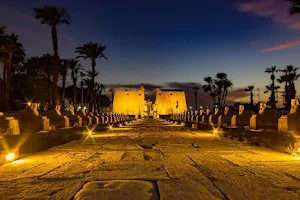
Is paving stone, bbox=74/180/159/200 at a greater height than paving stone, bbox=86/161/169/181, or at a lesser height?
greater

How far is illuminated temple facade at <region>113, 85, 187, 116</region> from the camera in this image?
143 meters

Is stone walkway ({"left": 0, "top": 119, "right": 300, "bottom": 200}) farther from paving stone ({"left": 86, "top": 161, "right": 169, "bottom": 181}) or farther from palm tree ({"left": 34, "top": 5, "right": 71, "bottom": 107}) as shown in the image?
palm tree ({"left": 34, "top": 5, "right": 71, "bottom": 107})

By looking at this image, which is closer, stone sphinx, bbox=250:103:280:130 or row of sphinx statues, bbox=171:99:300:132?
row of sphinx statues, bbox=171:99:300:132

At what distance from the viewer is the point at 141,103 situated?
144000 mm

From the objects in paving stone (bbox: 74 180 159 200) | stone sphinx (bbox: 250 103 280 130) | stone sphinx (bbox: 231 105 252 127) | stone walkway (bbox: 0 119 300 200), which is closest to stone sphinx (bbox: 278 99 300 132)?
stone sphinx (bbox: 250 103 280 130)

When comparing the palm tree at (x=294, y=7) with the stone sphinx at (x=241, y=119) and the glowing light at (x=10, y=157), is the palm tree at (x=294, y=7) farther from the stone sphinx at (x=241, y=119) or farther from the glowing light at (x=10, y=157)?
the glowing light at (x=10, y=157)

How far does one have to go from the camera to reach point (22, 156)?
11141mm

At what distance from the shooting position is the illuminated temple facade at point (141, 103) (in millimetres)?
143375

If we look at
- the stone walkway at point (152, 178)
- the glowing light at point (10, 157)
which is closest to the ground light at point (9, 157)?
the glowing light at point (10, 157)

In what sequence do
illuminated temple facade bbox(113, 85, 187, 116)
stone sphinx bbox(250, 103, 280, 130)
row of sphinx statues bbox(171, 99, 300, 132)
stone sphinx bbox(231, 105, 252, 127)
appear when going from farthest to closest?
1. illuminated temple facade bbox(113, 85, 187, 116)
2. stone sphinx bbox(231, 105, 252, 127)
3. stone sphinx bbox(250, 103, 280, 130)
4. row of sphinx statues bbox(171, 99, 300, 132)

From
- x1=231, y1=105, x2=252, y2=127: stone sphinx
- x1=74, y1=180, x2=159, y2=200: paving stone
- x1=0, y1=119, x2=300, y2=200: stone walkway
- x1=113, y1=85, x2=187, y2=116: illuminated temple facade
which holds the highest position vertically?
x1=113, y1=85, x2=187, y2=116: illuminated temple facade

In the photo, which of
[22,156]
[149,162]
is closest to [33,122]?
[22,156]

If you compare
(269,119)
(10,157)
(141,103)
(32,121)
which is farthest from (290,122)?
(141,103)

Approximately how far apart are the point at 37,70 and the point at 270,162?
55219mm
